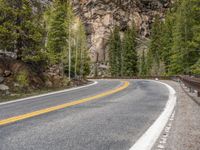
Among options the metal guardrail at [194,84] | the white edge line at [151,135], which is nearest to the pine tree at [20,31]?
the metal guardrail at [194,84]

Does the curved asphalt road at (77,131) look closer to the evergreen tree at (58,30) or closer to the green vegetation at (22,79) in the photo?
the green vegetation at (22,79)

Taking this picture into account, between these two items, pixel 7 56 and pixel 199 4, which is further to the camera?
pixel 199 4

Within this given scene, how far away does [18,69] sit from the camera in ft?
59.6

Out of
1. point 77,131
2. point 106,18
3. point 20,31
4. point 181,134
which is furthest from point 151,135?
point 106,18

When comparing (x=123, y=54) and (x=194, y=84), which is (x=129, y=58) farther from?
(x=194, y=84)

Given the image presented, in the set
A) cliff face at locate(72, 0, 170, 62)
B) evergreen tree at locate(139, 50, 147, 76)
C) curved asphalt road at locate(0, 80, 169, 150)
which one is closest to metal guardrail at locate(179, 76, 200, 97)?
curved asphalt road at locate(0, 80, 169, 150)

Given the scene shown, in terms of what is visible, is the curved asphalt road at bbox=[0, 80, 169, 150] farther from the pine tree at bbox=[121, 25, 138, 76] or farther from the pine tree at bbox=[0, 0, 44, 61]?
the pine tree at bbox=[121, 25, 138, 76]

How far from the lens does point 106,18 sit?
82.0 metres

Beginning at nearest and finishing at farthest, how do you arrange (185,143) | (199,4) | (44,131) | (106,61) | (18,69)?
(185,143) → (44,131) → (18,69) → (199,4) → (106,61)

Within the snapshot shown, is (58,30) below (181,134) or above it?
above

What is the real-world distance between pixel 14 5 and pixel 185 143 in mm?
17895

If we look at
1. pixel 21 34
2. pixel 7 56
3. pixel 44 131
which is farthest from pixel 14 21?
pixel 44 131

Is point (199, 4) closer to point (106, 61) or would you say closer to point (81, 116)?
point (81, 116)

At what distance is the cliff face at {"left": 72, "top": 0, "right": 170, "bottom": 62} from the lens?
81.8 metres
